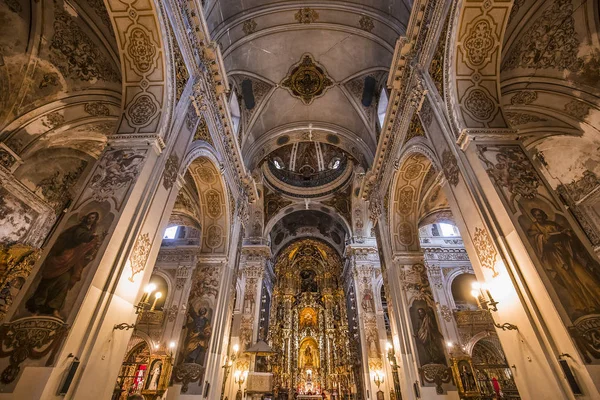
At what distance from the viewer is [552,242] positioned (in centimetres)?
410

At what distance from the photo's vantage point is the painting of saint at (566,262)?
11.8ft

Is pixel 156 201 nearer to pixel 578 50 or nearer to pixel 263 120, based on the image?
pixel 263 120

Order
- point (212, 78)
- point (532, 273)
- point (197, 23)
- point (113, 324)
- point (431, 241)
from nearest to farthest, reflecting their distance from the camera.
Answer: point (532, 273)
point (113, 324)
point (197, 23)
point (212, 78)
point (431, 241)

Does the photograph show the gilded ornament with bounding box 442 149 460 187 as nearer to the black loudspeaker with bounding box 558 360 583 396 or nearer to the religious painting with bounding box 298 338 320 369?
the black loudspeaker with bounding box 558 360 583 396

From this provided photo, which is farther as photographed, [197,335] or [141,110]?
[197,335]

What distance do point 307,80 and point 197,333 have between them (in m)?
11.0

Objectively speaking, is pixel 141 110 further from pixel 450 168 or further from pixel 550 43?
pixel 550 43

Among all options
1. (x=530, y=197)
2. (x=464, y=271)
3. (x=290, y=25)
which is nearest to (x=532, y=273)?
(x=530, y=197)

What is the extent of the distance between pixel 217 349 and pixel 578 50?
12.4m

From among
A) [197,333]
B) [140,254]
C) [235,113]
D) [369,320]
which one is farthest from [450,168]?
[369,320]

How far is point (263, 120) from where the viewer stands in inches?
539

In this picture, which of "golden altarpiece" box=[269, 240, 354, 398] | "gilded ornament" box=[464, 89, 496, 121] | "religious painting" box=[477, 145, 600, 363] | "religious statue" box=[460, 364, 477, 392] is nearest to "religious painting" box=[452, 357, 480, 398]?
"religious statue" box=[460, 364, 477, 392]

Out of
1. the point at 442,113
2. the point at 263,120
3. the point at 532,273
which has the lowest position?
the point at 532,273

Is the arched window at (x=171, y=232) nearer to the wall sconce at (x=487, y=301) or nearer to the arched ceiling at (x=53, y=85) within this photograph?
the arched ceiling at (x=53, y=85)
